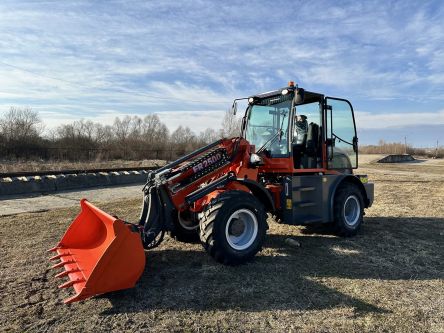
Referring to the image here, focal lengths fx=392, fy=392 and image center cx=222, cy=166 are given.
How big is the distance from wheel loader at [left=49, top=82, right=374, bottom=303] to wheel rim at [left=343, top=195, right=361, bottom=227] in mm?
20

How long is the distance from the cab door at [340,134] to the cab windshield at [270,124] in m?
0.93

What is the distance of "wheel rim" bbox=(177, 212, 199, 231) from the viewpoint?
6.48 meters

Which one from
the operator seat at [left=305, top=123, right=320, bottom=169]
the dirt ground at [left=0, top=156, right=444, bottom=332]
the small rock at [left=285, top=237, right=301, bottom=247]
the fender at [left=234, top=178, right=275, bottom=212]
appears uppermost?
the operator seat at [left=305, top=123, right=320, bottom=169]

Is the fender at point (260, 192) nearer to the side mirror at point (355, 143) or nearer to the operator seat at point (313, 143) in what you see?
the operator seat at point (313, 143)

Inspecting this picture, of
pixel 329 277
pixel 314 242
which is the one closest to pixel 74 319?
pixel 329 277

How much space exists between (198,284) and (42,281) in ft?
6.47

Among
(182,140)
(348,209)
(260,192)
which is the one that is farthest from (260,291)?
(182,140)

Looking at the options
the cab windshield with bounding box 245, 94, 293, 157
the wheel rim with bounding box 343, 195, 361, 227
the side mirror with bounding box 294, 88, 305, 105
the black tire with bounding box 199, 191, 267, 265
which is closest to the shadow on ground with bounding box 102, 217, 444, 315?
the black tire with bounding box 199, 191, 267, 265

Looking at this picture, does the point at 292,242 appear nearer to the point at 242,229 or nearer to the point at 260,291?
the point at 242,229

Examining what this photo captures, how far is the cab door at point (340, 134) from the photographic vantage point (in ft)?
24.5

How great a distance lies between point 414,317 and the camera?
162 inches

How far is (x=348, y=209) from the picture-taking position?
307 inches

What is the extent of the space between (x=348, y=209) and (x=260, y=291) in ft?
12.3

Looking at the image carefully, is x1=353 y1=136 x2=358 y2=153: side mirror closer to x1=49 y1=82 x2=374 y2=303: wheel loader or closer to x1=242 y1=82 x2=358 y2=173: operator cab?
x1=49 y1=82 x2=374 y2=303: wheel loader
